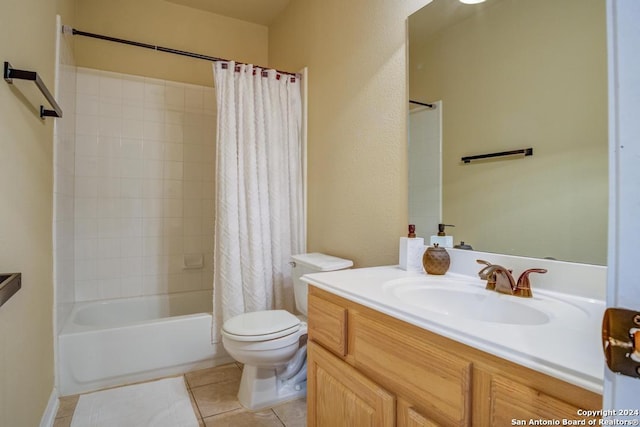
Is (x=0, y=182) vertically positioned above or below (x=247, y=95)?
below

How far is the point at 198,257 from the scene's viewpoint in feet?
9.34

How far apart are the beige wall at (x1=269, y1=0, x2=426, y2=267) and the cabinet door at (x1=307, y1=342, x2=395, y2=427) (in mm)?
659

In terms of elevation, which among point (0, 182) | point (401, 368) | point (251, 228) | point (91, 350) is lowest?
point (91, 350)

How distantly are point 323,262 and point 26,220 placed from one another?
4.35 ft

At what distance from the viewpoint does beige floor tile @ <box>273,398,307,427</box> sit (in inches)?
67.0

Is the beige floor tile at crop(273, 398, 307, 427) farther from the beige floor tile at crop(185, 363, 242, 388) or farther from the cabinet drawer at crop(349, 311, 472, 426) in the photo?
the cabinet drawer at crop(349, 311, 472, 426)

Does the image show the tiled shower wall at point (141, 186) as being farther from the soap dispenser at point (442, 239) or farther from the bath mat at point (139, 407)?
the soap dispenser at point (442, 239)

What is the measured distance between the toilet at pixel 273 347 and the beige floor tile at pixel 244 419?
50 mm

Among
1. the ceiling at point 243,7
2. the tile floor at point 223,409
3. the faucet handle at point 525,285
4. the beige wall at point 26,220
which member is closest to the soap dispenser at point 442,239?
the faucet handle at point 525,285

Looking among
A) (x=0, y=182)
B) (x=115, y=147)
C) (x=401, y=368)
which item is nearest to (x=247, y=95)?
(x=115, y=147)

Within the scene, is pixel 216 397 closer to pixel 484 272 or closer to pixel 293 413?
pixel 293 413

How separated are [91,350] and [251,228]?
45.2 inches

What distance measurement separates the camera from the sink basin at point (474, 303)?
35.2 inches

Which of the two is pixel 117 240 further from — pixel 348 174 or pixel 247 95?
pixel 348 174
